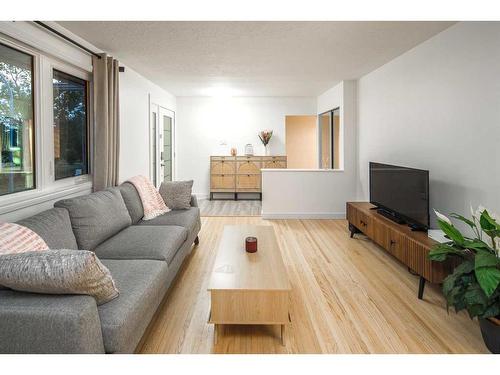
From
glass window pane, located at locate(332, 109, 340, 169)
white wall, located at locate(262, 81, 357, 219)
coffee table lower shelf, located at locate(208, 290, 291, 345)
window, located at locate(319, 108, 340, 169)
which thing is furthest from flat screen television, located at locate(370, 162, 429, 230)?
window, located at locate(319, 108, 340, 169)

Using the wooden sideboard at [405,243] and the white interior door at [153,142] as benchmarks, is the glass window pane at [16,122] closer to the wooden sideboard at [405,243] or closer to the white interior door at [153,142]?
the white interior door at [153,142]

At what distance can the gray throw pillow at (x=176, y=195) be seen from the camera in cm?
455

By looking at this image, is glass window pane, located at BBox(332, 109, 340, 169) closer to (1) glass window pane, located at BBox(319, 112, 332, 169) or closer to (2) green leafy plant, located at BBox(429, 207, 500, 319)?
(1) glass window pane, located at BBox(319, 112, 332, 169)

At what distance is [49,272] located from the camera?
154 cm

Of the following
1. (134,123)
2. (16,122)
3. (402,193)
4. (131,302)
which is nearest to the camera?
(131,302)

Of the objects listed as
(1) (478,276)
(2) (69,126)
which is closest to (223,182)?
(2) (69,126)

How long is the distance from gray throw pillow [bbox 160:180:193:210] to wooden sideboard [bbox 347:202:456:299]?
2.24 metres

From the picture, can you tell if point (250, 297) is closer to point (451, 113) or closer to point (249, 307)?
point (249, 307)

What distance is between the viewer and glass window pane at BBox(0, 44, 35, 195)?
2740 mm

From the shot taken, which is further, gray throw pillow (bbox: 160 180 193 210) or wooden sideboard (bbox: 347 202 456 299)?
gray throw pillow (bbox: 160 180 193 210)

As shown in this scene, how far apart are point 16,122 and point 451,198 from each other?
3.82 metres

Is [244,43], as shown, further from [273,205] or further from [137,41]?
[273,205]
